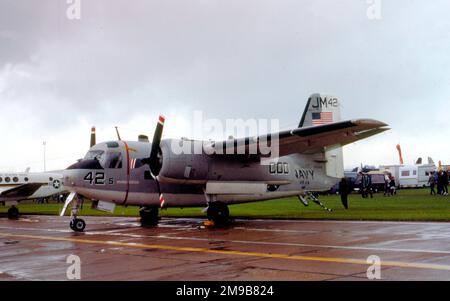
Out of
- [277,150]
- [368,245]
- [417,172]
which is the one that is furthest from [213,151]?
[417,172]

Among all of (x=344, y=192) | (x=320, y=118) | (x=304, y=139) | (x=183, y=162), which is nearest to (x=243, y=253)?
(x=183, y=162)

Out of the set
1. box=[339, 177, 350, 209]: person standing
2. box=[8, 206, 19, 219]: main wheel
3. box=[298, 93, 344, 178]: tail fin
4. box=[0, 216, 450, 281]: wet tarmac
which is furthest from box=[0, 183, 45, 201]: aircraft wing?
box=[339, 177, 350, 209]: person standing

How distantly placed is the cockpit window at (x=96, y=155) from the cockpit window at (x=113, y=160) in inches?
8.6

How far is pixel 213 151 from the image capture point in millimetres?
17422

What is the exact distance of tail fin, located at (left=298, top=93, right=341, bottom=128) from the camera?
73.4 ft

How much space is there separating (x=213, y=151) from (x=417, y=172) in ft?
146

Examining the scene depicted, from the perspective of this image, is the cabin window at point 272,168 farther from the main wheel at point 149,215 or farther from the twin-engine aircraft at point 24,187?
the twin-engine aircraft at point 24,187

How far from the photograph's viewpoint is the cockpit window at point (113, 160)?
57.4ft

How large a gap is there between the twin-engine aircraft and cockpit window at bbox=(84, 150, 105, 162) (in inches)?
434

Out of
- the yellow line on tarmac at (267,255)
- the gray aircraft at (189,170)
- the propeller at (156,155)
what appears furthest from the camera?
the propeller at (156,155)

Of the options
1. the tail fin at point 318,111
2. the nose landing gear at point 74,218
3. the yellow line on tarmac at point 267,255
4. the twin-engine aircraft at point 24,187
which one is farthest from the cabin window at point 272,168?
the twin-engine aircraft at point 24,187

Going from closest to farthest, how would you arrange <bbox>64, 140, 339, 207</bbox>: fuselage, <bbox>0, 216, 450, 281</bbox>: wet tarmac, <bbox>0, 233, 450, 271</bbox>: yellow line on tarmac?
<bbox>0, 216, 450, 281</bbox>: wet tarmac
<bbox>0, 233, 450, 271</bbox>: yellow line on tarmac
<bbox>64, 140, 339, 207</bbox>: fuselage

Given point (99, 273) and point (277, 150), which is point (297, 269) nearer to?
point (99, 273)

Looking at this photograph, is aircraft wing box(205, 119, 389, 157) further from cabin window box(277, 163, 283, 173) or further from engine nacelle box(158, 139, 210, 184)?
cabin window box(277, 163, 283, 173)
